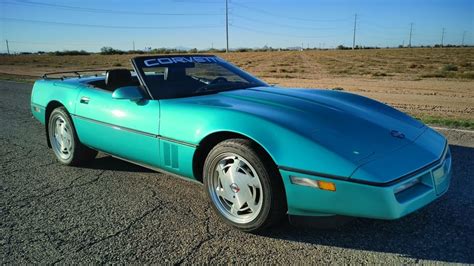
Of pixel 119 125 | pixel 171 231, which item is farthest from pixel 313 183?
pixel 119 125

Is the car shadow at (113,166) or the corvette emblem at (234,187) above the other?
the corvette emblem at (234,187)

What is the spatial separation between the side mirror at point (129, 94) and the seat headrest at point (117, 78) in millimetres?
1040

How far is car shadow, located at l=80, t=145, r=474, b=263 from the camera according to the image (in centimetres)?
251

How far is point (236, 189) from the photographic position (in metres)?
2.87

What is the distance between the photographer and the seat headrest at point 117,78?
4.48 meters

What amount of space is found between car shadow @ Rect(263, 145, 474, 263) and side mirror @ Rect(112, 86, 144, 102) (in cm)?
169

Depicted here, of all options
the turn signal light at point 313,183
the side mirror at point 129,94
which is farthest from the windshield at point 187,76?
the turn signal light at point 313,183

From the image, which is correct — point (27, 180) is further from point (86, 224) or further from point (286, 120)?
point (286, 120)

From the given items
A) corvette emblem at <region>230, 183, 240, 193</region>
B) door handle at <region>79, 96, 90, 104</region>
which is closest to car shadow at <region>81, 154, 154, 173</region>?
door handle at <region>79, 96, 90, 104</region>

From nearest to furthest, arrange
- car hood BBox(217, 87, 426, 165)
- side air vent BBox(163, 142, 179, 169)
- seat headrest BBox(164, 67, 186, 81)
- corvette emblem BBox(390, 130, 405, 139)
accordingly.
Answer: car hood BBox(217, 87, 426, 165), corvette emblem BBox(390, 130, 405, 139), side air vent BBox(163, 142, 179, 169), seat headrest BBox(164, 67, 186, 81)

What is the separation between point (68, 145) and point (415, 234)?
3.74 meters

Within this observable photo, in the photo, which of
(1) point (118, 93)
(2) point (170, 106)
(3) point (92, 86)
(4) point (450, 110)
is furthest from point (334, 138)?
(4) point (450, 110)

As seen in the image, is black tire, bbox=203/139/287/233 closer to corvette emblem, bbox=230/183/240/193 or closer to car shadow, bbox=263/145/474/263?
corvette emblem, bbox=230/183/240/193

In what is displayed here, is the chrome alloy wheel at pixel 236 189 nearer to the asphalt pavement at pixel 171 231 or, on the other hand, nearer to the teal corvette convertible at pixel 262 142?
the teal corvette convertible at pixel 262 142
